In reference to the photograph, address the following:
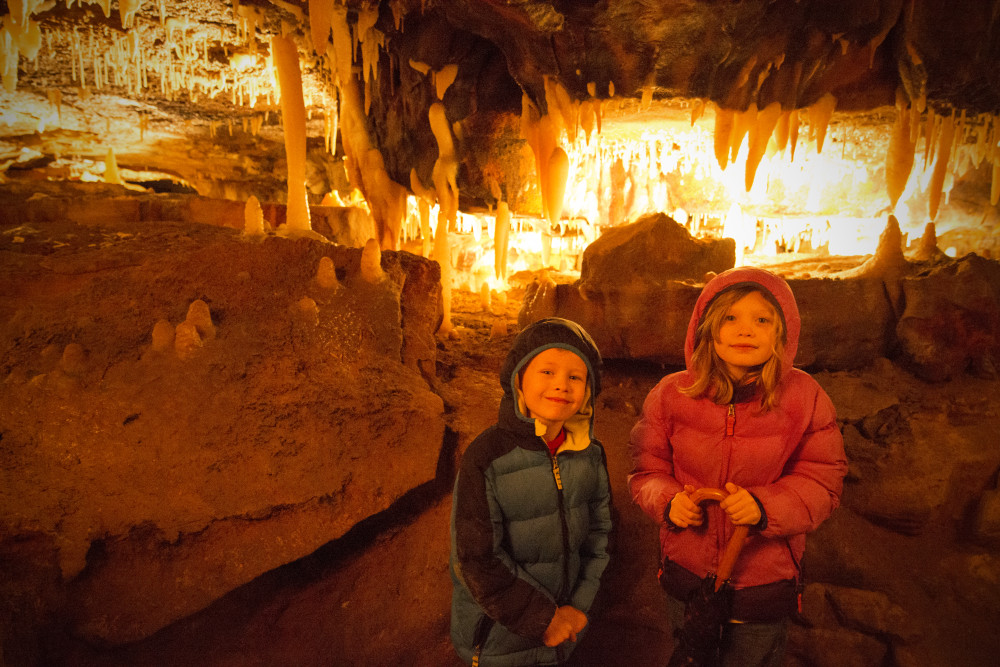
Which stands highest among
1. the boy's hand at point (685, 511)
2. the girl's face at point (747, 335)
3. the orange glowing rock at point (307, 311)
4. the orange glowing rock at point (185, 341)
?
the girl's face at point (747, 335)

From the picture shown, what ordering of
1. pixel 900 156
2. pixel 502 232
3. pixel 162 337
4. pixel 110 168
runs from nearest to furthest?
pixel 162 337 → pixel 900 156 → pixel 502 232 → pixel 110 168

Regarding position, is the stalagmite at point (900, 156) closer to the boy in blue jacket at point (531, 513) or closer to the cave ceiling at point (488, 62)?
the cave ceiling at point (488, 62)

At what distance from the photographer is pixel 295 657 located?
2.71 metres

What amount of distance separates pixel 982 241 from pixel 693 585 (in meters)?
15.9

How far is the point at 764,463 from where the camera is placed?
1854 mm

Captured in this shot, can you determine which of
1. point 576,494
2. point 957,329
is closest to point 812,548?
point 576,494

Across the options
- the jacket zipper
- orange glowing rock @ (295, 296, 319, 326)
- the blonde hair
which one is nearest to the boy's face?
the jacket zipper

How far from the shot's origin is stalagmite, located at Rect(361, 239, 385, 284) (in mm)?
4207

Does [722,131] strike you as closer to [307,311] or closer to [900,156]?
[900,156]

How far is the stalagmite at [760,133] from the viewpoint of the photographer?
20.9 ft

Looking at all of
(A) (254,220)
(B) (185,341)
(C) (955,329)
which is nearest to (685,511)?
(B) (185,341)

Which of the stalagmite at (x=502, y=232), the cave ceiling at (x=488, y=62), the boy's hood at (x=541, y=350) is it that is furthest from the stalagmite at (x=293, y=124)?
the boy's hood at (x=541, y=350)

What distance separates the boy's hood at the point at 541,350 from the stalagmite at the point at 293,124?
14.0 feet

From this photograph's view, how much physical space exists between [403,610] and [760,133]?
7007 millimetres
